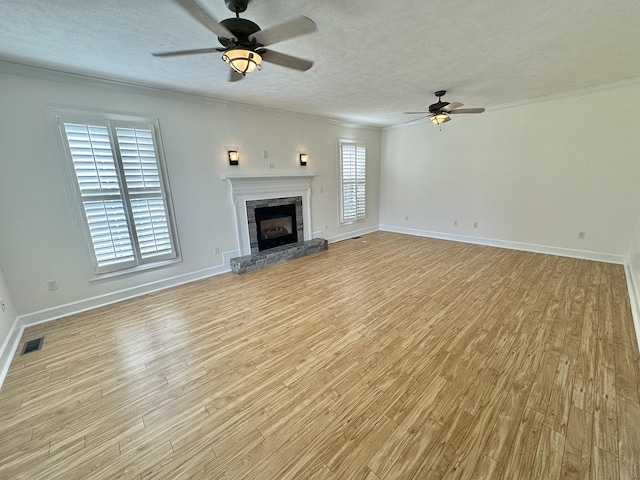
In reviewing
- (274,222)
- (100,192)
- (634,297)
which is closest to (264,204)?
(274,222)

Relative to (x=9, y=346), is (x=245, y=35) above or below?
above

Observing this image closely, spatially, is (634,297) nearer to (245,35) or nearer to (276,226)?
(245,35)

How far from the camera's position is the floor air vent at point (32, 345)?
8.20ft

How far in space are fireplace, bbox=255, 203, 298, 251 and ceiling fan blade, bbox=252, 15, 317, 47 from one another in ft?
10.4

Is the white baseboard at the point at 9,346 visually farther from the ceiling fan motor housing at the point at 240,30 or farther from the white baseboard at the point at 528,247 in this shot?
the white baseboard at the point at 528,247

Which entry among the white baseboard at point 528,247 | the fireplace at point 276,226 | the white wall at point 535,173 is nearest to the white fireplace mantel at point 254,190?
the fireplace at point 276,226

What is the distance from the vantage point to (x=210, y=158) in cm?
398

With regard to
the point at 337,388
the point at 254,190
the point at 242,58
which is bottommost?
the point at 337,388

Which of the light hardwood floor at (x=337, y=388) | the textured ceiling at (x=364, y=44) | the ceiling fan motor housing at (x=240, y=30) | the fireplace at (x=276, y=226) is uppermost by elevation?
the textured ceiling at (x=364, y=44)

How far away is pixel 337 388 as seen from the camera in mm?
1922

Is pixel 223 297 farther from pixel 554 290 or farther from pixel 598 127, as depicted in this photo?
pixel 598 127

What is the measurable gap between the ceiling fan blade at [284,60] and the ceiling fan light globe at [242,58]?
6 centimetres

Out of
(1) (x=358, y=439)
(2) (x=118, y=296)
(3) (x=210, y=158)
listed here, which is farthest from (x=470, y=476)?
(3) (x=210, y=158)

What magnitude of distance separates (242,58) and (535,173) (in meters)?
5.40
